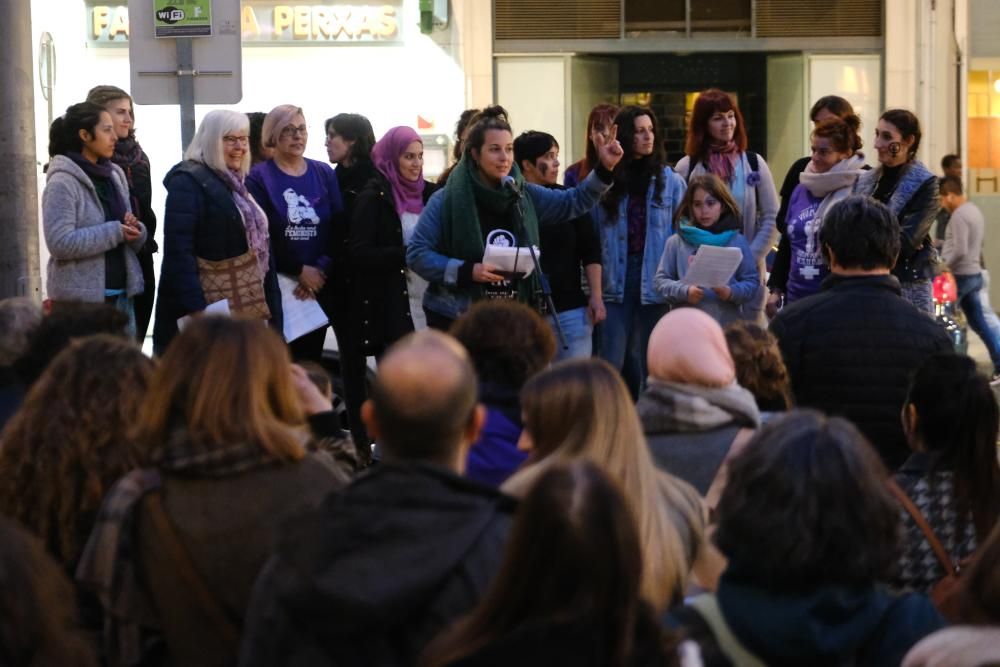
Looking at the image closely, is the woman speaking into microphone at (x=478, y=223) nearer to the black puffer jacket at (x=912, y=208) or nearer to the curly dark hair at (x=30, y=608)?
the black puffer jacket at (x=912, y=208)

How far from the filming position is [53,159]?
29.7ft

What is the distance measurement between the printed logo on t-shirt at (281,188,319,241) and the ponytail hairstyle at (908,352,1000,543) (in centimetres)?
496

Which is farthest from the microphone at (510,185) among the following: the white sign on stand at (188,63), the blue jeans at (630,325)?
the white sign on stand at (188,63)

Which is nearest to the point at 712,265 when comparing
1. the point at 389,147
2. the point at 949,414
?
the point at 389,147

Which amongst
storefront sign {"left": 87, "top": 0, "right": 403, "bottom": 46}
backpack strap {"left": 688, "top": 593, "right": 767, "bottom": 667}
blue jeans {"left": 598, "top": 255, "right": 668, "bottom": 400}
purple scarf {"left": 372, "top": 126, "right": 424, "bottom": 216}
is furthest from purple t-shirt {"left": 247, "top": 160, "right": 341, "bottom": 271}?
storefront sign {"left": 87, "top": 0, "right": 403, "bottom": 46}

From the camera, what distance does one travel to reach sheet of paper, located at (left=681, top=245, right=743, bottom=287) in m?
9.09

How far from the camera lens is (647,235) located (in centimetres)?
994

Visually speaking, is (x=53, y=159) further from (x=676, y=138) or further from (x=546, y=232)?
(x=676, y=138)

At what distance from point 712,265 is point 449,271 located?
1.48 metres

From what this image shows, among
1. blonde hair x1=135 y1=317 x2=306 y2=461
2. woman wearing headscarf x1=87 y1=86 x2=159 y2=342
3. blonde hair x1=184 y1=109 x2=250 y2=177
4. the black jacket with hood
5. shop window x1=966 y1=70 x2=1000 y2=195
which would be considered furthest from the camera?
shop window x1=966 y1=70 x2=1000 y2=195

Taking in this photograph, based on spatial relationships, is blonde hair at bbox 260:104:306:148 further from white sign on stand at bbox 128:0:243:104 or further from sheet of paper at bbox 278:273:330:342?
sheet of paper at bbox 278:273:330:342

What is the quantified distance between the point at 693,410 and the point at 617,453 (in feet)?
3.53

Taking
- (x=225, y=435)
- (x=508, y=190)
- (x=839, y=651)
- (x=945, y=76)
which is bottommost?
(x=839, y=651)

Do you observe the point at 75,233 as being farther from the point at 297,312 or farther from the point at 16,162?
the point at 16,162
